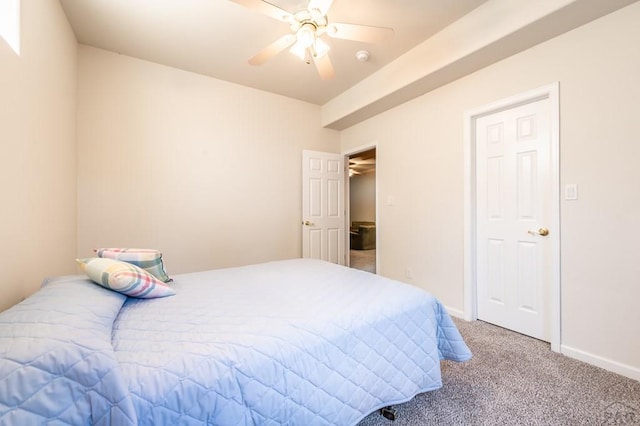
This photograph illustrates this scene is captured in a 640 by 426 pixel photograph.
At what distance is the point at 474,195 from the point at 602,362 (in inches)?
59.2

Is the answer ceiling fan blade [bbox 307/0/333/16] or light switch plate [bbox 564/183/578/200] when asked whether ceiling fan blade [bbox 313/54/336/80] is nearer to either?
ceiling fan blade [bbox 307/0/333/16]

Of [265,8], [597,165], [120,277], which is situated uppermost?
[265,8]

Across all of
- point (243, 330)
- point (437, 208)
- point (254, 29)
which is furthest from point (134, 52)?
point (437, 208)

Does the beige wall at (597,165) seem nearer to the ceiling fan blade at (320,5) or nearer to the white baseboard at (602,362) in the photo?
the white baseboard at (602,362)

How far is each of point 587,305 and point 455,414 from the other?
1.36 m

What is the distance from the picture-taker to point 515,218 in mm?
2387

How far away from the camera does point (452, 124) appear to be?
280cm

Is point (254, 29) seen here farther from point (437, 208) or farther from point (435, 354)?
point (435, 354)

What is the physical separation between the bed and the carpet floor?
21cm

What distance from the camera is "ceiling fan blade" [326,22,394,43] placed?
6.04 feet

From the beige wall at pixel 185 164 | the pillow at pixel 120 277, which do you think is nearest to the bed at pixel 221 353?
the pillow at pixel 120 277

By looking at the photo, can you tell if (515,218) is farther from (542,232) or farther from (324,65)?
(324,65)

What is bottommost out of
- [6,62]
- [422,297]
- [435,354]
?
[435,354]

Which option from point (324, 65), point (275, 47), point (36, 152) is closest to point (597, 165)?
point (324, 65)
